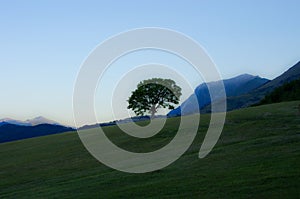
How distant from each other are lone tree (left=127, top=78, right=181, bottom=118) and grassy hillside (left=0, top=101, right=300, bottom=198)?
151 ft

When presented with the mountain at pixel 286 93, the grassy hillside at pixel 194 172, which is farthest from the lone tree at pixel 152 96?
the grassy hillside at pixel 194 172

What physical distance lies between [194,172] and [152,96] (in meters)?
69.3

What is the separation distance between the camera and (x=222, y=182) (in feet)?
75.8

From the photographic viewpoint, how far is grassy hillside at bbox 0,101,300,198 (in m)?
22.0

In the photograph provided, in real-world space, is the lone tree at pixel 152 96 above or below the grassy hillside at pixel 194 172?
above

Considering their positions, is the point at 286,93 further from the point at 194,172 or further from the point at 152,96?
the point at 194,172

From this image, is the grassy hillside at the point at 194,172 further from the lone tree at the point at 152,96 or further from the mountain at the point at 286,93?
the mountain at the point at 286,93

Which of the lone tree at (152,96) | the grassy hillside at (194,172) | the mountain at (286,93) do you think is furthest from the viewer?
the mountain at (286,93)

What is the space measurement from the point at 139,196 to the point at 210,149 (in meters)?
13.8

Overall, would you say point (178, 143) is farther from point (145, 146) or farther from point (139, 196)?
point (139, 196)

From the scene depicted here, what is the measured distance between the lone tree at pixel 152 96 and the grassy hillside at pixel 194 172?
4611cm

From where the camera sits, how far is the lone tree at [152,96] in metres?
Answer: 96.1

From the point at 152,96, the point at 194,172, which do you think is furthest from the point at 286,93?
the point at 194,172

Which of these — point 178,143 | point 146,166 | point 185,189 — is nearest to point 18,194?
point 146,166
